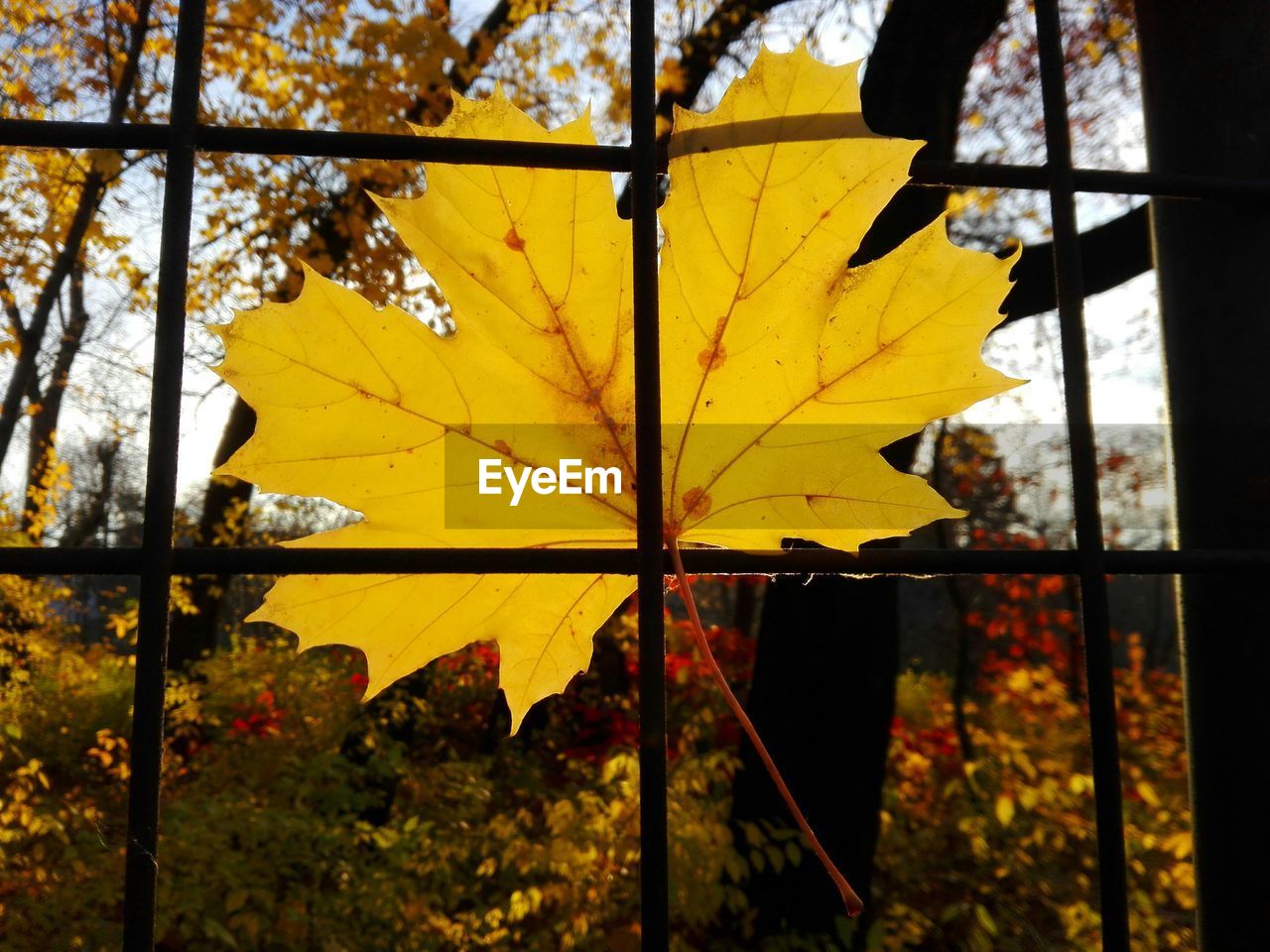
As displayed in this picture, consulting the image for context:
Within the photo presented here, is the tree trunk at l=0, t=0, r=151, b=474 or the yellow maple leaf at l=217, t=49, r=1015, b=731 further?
the tree trunk at l=0, t=0, r=151, b=474

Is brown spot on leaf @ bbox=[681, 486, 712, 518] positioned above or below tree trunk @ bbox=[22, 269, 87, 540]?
below

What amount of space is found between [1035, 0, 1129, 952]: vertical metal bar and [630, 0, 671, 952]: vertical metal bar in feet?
0.95

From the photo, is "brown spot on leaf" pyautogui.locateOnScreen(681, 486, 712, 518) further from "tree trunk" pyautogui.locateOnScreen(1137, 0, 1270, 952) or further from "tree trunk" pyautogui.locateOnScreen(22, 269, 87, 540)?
"tree trunk" pyautogui.locateOnScreen(22, 269, 87, 540)

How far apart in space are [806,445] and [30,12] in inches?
234

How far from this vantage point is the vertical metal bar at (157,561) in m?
0.51

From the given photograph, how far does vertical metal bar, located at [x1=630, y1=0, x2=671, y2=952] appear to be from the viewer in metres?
0.51

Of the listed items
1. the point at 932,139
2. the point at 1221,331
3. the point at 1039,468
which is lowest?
the point at 1221,331

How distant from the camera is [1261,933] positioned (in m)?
0.67

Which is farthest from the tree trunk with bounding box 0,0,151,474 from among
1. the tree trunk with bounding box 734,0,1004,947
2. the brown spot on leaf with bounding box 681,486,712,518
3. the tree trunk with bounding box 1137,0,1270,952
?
the tree trunk with bounding box 1137,0,1270,952

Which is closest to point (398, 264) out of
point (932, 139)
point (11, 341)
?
point (11, 341)

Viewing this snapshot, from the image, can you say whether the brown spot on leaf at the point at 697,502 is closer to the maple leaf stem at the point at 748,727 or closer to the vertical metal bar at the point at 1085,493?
the maple leaf stem at the point at 748,727

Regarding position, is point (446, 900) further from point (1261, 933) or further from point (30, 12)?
point (30, 12)

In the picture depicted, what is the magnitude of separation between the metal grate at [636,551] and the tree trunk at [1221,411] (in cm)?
13

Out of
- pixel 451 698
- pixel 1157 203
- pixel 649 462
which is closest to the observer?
pixel 649 462
